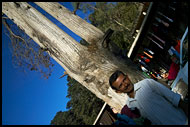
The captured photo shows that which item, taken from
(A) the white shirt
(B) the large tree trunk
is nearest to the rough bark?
(B) the large tree trunk

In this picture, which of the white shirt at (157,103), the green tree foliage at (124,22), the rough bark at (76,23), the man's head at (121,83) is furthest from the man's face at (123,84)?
the green tree foliage at (124,22)

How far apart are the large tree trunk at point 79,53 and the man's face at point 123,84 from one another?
0.21m

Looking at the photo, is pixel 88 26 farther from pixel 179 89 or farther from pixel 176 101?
pixel 179 89

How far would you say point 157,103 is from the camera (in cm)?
177

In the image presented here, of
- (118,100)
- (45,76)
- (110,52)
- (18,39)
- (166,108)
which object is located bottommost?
(45,76)

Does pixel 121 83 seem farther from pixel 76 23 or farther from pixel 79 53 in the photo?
pixel 76 23

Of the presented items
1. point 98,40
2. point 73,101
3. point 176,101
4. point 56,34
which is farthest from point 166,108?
point 73,101

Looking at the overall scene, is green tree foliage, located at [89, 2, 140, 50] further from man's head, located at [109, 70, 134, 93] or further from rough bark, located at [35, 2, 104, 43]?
man's head, located at [109, 70, 134, 93]

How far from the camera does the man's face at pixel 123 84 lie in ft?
6.04

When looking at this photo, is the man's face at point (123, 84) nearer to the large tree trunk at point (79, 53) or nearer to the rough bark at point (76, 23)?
the large tree trunk at point (79, 53)

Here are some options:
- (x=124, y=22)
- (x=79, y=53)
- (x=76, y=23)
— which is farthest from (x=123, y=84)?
(x=124, y=22)

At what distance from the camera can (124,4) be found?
1366 cm

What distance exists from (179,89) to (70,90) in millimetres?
21887

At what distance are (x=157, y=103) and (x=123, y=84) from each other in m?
0.56
